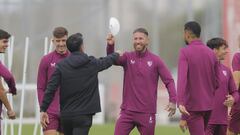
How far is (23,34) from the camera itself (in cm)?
2391

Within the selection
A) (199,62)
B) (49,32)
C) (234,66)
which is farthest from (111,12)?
(199,62)

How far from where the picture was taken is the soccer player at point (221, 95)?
10.8 m

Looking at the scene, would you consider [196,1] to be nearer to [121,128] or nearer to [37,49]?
[37,49]

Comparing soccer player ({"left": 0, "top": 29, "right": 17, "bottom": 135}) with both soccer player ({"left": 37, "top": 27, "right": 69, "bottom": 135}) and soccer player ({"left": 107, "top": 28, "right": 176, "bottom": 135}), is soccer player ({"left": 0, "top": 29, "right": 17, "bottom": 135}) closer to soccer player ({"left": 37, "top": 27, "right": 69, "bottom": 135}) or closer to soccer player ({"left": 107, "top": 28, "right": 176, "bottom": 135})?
soccer player ({"left": 37, "top": 27, "right": 69, "bottom": 135})

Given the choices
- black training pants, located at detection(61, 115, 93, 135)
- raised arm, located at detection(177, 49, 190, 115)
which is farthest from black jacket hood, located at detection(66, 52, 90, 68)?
raised arm, located at detection(177, 49, 190, 115)

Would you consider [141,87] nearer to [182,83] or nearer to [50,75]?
[182,83]

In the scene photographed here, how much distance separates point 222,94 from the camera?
36.1 feet

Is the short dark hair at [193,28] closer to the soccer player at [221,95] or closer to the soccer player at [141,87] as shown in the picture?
the soccer player at [141,87]

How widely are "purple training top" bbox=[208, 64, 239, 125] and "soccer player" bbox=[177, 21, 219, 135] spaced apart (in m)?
0.79

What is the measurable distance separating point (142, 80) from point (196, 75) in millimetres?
728

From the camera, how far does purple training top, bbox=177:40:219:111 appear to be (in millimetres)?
9883

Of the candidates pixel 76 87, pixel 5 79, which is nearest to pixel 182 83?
pixel 76 87

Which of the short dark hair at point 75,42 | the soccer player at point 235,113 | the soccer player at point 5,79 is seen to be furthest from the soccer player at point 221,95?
the soccer player at point 5,79

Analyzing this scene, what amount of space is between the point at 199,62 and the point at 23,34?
1453cm
